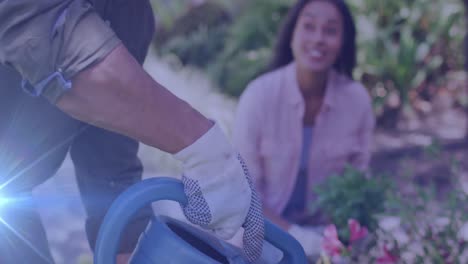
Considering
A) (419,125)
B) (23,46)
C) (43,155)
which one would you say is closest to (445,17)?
(419,125)

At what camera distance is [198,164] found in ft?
4.50

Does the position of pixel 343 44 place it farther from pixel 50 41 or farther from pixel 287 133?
pixel 50 41

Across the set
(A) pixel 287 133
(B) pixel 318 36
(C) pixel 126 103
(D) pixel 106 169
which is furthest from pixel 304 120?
(C) pixel 126 103

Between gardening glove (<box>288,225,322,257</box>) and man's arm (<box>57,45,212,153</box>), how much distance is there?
1.23m

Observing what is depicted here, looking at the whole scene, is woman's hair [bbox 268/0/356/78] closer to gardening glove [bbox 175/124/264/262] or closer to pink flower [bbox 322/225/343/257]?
pink flower [bbox 322/225/343/257]

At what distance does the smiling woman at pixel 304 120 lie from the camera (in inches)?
121

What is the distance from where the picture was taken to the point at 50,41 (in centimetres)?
123

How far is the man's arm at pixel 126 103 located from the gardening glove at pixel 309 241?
1.23 meters

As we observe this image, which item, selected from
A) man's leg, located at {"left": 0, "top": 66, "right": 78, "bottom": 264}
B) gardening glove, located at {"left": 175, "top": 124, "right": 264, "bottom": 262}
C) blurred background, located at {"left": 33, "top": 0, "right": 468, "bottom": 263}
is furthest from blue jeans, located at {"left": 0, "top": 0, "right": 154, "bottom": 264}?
blurred background, located at {"left": 33, "top": 0, "right": 468, "bottom": 263}

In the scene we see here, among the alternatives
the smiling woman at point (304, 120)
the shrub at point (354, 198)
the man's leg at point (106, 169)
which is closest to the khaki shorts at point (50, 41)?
the man's leg at point (106, 169)

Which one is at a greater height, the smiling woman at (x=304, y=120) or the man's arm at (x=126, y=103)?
the man's arm at (x=126, y=103)

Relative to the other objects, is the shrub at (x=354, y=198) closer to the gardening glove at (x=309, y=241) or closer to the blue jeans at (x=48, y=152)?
the gardening glove at (x=309, y=241)

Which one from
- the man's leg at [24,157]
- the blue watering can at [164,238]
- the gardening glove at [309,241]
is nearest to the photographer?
the blue watering can at [164,238]

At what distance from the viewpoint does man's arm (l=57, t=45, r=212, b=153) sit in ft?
4.05
